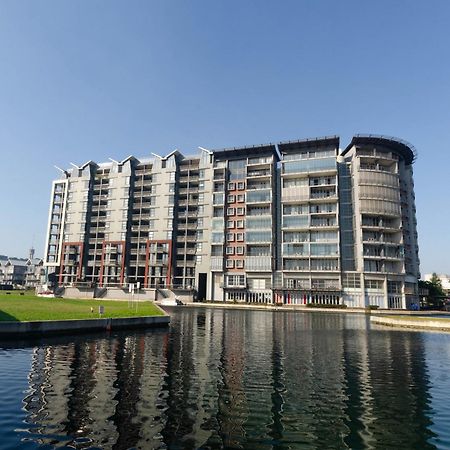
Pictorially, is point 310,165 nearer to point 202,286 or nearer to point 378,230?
point 378,230

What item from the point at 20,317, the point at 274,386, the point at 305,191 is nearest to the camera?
the point at 274,386

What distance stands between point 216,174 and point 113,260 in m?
50.3

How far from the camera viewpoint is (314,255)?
108250mm

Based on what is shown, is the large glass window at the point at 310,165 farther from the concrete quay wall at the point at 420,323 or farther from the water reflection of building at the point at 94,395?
the water reflection of building at the point at 94,395

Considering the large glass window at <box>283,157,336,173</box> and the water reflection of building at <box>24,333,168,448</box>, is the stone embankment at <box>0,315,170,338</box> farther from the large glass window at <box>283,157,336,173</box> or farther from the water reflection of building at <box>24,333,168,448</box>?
the large glass window at <box>283,157,336,173</box>

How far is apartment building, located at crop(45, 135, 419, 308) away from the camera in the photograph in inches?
4203

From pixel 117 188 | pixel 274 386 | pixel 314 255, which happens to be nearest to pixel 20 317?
pixel 274 386

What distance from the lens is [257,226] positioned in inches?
4574

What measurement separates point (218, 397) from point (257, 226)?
10075 centimetres

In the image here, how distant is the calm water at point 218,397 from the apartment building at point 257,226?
79668mm

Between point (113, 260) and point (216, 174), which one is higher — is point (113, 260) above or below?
below

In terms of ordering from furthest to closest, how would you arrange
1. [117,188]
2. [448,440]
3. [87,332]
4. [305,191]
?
1. [117,188]
2. [305,191]
3. [87,332]
4. [448,440]

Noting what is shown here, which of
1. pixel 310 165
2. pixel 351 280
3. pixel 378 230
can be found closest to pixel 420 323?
pixel 351 280

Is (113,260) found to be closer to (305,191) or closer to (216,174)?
(216,174)
